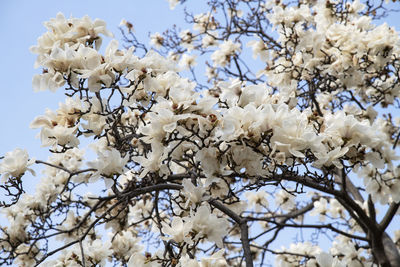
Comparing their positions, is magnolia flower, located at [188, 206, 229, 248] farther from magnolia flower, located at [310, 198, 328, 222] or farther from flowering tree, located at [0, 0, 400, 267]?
magnolia flower, located at [310, 198, 328, 222]

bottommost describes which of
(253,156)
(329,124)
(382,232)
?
(253,156)

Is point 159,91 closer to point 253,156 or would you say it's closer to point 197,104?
point 197,104

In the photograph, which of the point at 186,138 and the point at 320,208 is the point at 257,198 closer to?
the point at 320,208

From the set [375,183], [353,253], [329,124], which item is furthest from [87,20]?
[353,253]

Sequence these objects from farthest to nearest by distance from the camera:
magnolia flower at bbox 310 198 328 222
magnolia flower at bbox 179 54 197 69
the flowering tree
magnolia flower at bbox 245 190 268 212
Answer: magnolia flower at bbox 179 54 197 69
magnolia flower at bbox 310 198 328 222
magnolia flower at bbox 245 190 268 212
the flowering tree

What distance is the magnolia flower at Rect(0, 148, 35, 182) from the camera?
1.70 meters

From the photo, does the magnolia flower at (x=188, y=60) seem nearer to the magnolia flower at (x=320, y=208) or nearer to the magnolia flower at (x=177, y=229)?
the magnolia flower at (x=320, y=208)

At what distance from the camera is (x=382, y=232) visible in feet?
10.2

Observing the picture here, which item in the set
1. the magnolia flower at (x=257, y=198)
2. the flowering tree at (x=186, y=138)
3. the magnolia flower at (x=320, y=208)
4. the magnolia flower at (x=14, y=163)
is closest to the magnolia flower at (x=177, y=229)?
the flowering tree at (x=186, y=138)

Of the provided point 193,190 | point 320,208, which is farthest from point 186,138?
point 320,208

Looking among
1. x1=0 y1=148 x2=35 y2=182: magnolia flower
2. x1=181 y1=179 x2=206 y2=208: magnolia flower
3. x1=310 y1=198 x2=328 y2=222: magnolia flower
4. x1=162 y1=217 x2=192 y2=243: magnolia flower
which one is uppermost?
x1=310 y1=198 x2=328 y2=222: magnolia flower

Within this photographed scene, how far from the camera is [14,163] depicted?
1712 mm

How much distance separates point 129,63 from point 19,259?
6.84ft

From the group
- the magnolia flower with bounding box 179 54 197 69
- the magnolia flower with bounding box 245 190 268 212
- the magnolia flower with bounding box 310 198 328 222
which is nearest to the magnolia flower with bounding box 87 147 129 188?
the magnolia flower with bounding box 245 190 268 212
